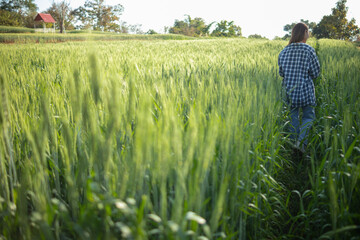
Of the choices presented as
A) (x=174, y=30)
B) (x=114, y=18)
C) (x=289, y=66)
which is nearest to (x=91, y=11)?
(x=114, y=18)

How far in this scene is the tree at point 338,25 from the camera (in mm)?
28341

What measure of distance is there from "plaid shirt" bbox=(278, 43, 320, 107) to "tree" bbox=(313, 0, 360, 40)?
33.4 m

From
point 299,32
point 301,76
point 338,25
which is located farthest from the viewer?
point 338,25

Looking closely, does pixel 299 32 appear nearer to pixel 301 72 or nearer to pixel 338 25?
pixel 301 72

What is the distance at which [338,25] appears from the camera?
1121 inches

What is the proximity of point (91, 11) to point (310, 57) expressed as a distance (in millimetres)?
43780

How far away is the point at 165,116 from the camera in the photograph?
620 millimetres

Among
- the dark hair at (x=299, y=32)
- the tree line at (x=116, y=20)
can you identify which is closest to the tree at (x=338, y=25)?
the tree line at (x=116, y=20)

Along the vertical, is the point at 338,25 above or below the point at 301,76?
above

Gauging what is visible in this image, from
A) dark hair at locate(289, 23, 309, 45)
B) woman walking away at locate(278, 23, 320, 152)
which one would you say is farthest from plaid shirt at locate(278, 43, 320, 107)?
dark hair at locate(289, 23, 309, 45)

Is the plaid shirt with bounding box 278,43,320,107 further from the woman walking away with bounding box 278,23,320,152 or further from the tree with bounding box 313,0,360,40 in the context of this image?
the tree with bounding box 313,0,360,40

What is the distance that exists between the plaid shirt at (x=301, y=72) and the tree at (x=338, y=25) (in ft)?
109

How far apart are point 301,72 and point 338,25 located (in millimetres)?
35106

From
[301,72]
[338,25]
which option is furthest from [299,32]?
[338,25]
